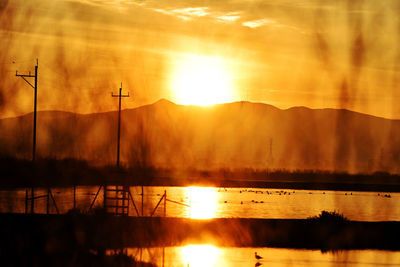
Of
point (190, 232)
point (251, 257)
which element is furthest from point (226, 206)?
point (251, 257)

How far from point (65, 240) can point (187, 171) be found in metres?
153

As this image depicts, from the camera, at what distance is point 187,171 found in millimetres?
177125

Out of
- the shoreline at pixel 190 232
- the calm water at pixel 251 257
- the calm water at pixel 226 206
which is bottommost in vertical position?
the calm water at pixel 251 257

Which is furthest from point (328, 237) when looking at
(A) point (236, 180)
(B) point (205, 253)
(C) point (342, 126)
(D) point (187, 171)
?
(D) point (187, 171)

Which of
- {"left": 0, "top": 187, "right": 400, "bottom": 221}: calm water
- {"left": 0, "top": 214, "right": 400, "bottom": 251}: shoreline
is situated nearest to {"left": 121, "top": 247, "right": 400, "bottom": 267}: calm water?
{"left": 0, "top": 214, "right": 400, "bottom": 251}: shoreline

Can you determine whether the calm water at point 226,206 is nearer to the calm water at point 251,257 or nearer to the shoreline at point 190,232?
the shoreline at point 190,232

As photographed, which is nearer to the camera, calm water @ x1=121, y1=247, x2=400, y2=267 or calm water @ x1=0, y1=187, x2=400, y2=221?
calm water @ x1=121, y1=247, x2=400, y2=267

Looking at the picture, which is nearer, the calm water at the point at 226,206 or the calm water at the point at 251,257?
the calm water at the point at 251,257

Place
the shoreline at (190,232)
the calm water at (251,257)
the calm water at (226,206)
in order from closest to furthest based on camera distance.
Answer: the calm water at (251,257) → the shoreline at (190,232) → the calm water at (226,206)

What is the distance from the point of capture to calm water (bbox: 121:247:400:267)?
73.5ft

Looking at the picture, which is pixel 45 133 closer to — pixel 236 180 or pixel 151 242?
pixel 151 242

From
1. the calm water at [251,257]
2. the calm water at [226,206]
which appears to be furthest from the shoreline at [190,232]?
the calm water at [226,206]

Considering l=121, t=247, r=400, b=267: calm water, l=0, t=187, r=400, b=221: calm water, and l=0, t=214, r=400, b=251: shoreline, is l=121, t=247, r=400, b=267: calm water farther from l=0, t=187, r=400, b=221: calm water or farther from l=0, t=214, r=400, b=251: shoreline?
l=0, t=187, r=400, b=221: calm water

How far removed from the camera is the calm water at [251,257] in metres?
22.4
